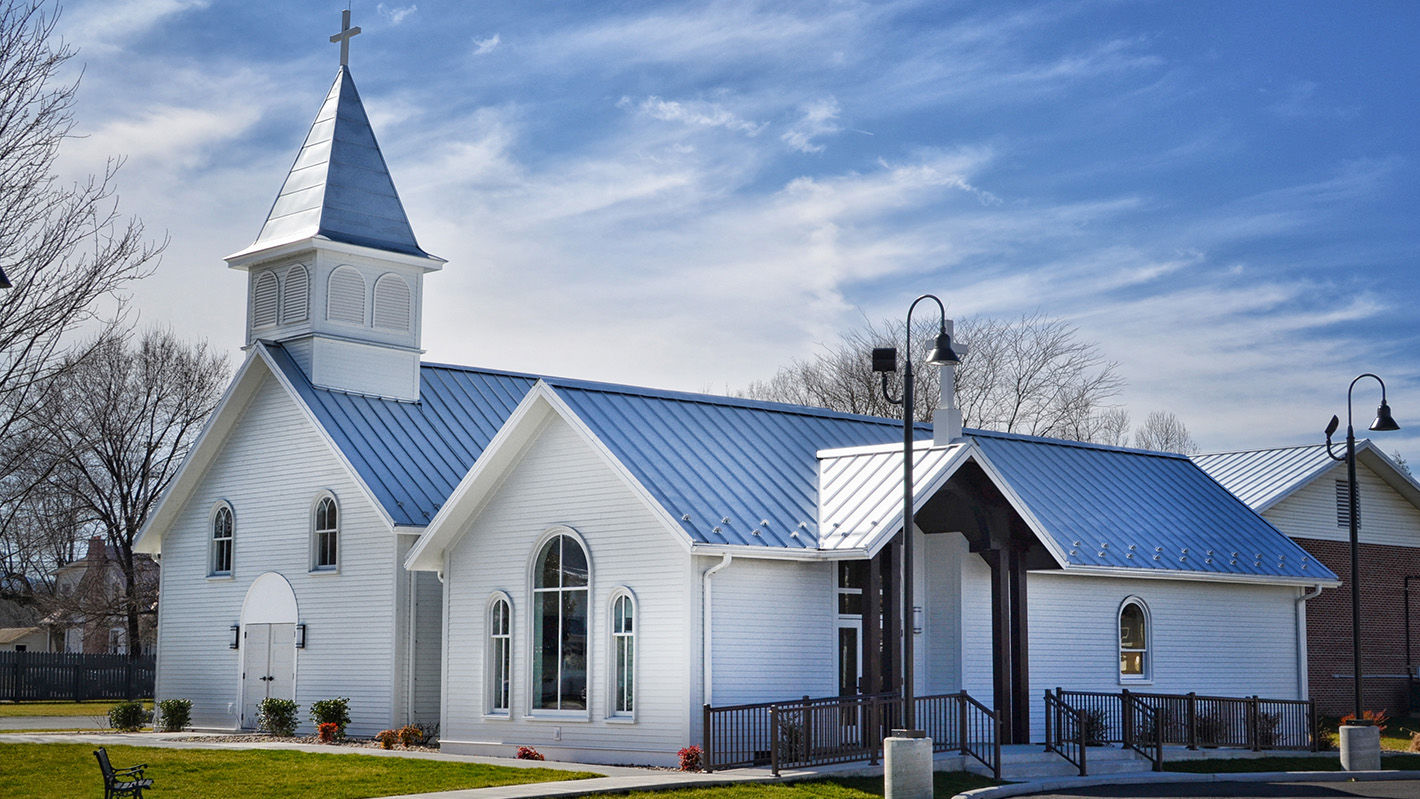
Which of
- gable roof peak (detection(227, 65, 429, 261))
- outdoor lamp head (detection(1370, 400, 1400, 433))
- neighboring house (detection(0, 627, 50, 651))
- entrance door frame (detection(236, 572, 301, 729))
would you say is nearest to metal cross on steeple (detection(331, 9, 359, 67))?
gable roof peak (detection(227, 65, 429, 261))

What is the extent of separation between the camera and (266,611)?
3209 centimetres

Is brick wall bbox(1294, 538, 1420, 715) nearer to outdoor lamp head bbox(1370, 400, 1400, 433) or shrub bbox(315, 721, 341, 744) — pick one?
outdoor lamp head bbox(1370, 400, 1400, 433)

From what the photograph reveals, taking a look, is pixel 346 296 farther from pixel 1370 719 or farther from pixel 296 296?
pixel 1370 719

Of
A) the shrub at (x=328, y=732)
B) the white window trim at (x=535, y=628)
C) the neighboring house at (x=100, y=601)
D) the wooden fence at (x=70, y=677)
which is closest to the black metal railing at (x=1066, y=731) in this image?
the white window trim at (x=535, y=628)

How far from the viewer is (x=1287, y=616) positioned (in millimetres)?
32531

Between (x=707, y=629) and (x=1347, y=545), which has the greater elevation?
(x=1347, y=545)

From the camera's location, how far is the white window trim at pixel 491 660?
25984mm

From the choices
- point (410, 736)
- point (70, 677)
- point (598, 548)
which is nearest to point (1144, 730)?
point (598, 548)

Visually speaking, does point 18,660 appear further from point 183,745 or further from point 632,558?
point 632,558

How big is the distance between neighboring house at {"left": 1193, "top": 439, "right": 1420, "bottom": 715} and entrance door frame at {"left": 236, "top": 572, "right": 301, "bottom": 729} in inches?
842

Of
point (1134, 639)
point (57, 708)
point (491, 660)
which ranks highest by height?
point (1134, 639)

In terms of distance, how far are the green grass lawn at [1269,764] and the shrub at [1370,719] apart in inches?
28.4

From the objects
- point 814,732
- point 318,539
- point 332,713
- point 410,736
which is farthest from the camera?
point 318,539

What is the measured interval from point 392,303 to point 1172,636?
16.9 metres
